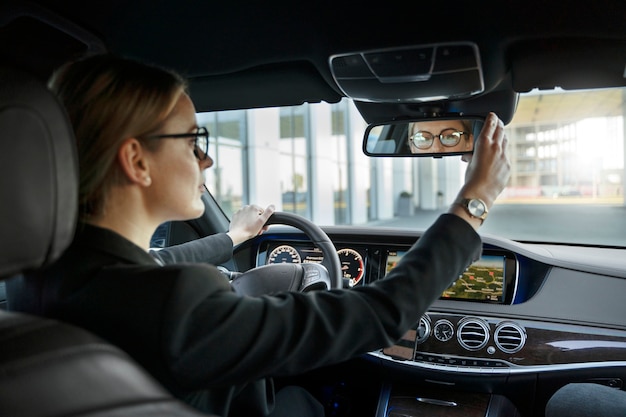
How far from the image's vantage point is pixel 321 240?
2.45 metres

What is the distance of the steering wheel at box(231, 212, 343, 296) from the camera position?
6.84 ft

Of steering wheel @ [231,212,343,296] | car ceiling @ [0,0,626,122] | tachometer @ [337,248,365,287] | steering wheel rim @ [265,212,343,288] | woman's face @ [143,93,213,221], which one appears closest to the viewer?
woman's face @ [143,93,213,221]

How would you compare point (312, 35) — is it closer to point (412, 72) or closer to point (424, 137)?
point (412, 72)

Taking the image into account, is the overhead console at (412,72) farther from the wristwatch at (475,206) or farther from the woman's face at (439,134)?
the wristwatch at (475,206)

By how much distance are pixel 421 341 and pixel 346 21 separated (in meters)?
1.91

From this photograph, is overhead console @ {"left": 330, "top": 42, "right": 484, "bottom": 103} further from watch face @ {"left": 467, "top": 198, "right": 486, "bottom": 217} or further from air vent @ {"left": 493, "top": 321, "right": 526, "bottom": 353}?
air vent @ {"left": 493, "top": 321, "right": 526, "bottom": 353}

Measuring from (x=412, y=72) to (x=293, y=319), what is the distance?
1.48 metres

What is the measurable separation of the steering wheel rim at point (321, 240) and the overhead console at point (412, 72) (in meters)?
0.68

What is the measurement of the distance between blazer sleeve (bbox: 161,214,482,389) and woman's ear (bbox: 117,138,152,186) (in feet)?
1.02

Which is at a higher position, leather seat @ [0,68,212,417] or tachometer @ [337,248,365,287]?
leather seat @ [0,68,212,417]

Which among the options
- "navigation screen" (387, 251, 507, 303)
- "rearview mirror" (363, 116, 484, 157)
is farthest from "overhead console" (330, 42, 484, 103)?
"navigation screen" (387, 251, 507, 303)

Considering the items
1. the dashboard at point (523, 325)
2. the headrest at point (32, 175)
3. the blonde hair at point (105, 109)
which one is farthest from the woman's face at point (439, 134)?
the headrest at point (32, 175)

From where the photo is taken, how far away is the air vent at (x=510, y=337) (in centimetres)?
301

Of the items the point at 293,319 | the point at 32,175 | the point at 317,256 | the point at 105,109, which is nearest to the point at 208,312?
the point at 293,319
